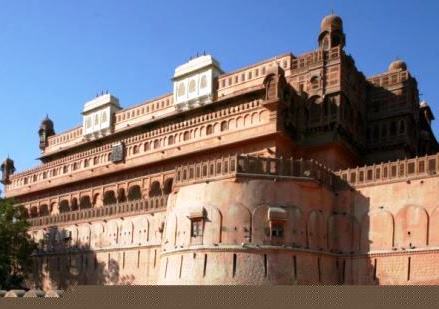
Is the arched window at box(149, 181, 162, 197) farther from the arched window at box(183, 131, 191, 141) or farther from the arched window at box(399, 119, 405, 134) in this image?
the arched window at box(399, 119, 405, 134)

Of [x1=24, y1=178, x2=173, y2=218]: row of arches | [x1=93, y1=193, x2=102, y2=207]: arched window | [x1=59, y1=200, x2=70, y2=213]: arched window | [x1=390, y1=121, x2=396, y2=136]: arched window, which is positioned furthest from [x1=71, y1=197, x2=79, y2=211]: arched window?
[x1=390, y1=121, x2=396, y2=136]: arched window

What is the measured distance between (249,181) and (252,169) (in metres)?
0.67

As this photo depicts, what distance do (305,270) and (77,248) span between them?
20.2 m

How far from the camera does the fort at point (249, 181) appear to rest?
29688 millimetres

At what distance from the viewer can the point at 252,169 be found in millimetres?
30875

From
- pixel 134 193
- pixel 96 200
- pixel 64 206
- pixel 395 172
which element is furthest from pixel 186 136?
pixel 395 172

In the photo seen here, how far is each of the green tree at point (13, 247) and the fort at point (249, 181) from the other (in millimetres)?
2374

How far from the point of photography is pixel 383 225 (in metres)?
30.2

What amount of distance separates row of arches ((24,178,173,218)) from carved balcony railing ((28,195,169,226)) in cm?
523

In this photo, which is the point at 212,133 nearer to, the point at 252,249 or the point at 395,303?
the point at 252,249

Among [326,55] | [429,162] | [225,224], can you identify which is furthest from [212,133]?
[429,162]

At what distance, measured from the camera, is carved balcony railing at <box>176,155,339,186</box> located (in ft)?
101

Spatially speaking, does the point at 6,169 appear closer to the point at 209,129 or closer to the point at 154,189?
the point at 154,189

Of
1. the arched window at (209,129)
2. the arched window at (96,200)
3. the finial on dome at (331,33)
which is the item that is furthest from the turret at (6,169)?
the finial on dome at (331,33)
